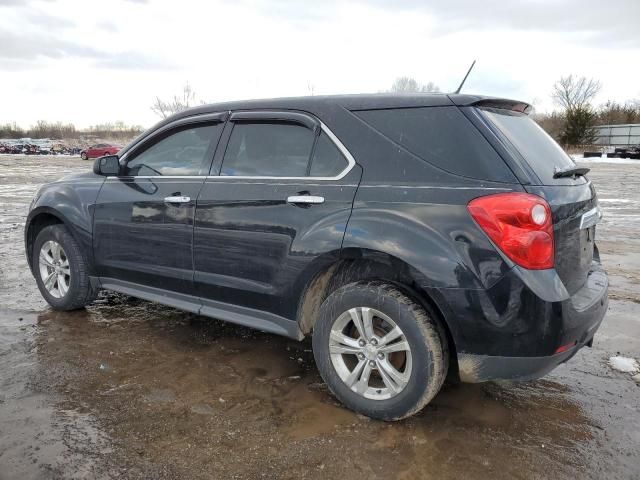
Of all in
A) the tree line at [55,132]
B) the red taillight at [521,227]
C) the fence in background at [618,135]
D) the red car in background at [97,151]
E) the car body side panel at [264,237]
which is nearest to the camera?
the red taillight at [521,227]

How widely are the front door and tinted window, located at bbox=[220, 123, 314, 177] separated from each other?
198 mm

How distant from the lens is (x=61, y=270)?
4.49m

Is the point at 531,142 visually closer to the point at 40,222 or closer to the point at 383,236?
the point at 383,236

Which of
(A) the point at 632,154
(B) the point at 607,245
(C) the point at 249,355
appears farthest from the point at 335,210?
(A) the point at 632,154

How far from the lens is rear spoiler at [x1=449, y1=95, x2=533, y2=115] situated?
2740 mm

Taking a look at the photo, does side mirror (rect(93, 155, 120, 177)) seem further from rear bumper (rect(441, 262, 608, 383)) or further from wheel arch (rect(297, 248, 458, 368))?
rear bumper (rect(441, 262, 608, 383))

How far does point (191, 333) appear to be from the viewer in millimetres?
4105

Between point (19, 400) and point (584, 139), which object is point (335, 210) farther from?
point (584, 139)

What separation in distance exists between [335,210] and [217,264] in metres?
0.97

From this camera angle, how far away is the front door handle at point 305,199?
296 centimetres

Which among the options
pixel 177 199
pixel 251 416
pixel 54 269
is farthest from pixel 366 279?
pixel 54 269

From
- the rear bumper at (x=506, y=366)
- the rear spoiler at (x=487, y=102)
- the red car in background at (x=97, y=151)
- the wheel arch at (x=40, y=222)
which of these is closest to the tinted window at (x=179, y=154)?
the wheel arch at (x=40, y=222)

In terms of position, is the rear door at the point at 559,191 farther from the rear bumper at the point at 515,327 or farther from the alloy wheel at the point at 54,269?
the alloy wheel at the point at 54,269

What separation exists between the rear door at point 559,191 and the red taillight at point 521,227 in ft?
0.23
